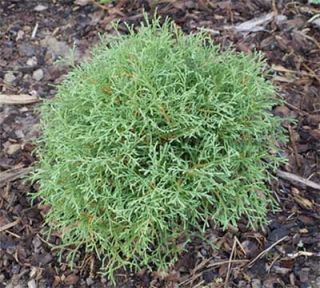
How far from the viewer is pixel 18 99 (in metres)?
3.06

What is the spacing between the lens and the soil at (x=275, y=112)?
2.45m

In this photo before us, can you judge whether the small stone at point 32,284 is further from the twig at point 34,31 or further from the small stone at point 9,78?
the twig at point 34,31

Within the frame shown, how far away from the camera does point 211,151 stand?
87.8 inches

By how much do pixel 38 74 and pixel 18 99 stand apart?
20 cm

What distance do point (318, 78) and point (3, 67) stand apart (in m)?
1.48

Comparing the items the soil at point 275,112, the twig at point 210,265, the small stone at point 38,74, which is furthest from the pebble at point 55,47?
the twig at point 210,265

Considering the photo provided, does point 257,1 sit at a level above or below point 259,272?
above

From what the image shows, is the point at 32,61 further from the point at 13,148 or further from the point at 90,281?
the point at 90,281

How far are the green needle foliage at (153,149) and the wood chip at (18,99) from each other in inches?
25.4

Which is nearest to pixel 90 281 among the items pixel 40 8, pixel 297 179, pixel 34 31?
pixel 297 179

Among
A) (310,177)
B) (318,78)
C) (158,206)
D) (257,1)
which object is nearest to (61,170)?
(158,206)

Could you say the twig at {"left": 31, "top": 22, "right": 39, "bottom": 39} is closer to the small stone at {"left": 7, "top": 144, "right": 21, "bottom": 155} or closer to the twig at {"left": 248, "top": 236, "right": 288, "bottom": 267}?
the small stone at {"left": 7, "top": 144, "right": 21, "bottom": 155}

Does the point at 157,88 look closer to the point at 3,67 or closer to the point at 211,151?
the point at 211,151

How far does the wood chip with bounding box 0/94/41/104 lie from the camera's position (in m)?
3.06
